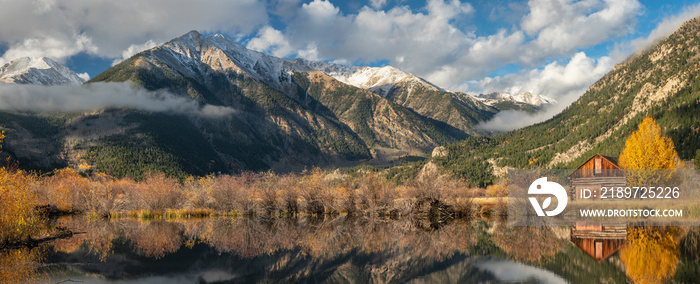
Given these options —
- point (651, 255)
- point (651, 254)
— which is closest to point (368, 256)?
point (651, 255)

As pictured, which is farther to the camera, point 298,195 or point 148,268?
point 298,195

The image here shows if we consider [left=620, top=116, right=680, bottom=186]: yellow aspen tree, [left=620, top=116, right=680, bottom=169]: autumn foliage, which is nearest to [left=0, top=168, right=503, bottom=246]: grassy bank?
[left=620, top=116, right=680, bottom=186]: yellow aspen tree

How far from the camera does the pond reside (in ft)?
56.8

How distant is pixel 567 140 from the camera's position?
117 meters

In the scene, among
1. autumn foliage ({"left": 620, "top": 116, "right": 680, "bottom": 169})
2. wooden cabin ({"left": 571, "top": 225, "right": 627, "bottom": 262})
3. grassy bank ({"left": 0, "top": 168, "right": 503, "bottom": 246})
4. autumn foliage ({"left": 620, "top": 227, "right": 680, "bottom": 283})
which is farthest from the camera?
Result: autumn foliage ({"left": 620, "top": 116, "right": 680, "bottom": 169})

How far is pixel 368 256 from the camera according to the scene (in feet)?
71.9

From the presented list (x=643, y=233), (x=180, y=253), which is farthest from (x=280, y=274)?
(x=643, y=233)

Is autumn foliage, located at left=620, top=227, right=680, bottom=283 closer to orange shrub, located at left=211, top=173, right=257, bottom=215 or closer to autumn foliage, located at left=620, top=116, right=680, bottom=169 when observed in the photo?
autumn foliage, located at left=620, top=116, right=680, bottom=169

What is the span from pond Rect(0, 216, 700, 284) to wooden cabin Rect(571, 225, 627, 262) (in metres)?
0.05

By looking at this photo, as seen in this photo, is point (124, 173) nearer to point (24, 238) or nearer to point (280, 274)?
point (24, 238)

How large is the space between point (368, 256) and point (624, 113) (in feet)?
351

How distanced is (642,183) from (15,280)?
56.7m

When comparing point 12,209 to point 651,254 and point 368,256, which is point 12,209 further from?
point 651,254

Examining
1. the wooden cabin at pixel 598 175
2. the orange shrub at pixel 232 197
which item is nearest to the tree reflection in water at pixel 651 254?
the wooden cabin at pixel 598 175
